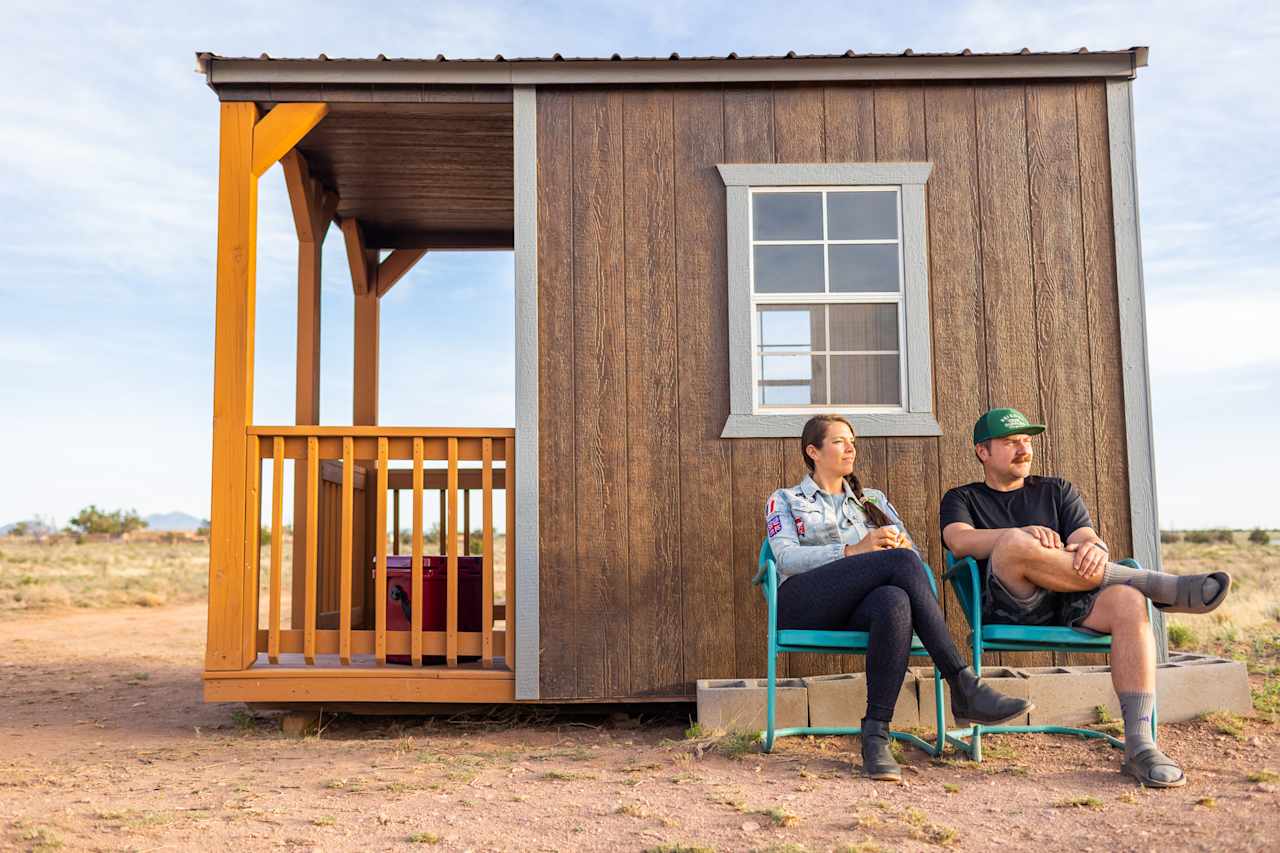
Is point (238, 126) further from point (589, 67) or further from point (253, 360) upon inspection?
point (589, 67)

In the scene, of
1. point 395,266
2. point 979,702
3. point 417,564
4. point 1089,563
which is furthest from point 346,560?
point 395,266

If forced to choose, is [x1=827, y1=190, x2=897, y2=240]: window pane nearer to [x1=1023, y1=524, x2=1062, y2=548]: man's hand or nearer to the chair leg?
[x1=1023, y1=524, x2=1062, y2=548]: man's hand

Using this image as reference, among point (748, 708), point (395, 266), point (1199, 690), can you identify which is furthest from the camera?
point (395, 266)

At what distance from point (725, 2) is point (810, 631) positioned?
5.50m

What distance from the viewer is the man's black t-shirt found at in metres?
3.98

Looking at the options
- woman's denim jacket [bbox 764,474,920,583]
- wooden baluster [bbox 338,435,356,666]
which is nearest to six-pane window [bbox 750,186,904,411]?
woman's denim jacket [bbox 764,474,920,583]

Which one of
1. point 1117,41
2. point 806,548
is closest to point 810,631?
point 806,548

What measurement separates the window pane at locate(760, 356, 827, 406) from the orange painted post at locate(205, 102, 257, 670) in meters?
2.29

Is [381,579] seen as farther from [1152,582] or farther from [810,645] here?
[1152,582]

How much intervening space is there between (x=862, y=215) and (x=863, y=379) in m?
0.74

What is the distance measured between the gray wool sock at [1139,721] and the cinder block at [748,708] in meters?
1.23

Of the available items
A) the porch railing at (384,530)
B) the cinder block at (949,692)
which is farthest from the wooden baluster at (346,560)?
the cinder block at (949,692)

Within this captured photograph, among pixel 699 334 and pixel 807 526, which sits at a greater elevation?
pixel 699 334

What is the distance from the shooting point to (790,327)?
15.9ft
